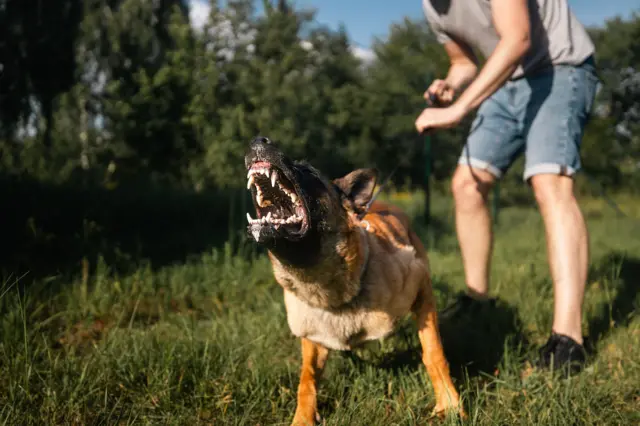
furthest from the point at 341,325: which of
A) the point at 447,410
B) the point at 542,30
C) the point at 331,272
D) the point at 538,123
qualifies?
the point at 542,30

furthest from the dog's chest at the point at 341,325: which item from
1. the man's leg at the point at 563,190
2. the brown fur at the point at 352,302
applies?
the man's leg at the point at 563,190

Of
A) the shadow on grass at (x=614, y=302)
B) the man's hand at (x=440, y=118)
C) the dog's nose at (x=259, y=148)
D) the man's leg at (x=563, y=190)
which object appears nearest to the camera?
the dog's nose at (x=259, y=148)

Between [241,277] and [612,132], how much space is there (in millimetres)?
13927

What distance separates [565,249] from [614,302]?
1.26 metres

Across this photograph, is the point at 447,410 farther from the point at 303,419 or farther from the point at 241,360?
the point at 241,360

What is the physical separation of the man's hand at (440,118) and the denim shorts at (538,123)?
0.63 meters

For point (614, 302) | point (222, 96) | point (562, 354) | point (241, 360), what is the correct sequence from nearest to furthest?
point (241, 360)
point (562, 354)
point (614, 302)
point (222, 96)

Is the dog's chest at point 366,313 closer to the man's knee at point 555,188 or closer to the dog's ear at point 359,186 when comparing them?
the dog's ear at point 359,186

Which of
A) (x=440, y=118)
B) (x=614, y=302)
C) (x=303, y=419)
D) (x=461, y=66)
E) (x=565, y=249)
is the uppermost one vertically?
(x=461, y=66)

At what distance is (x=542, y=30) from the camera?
3.10 meters

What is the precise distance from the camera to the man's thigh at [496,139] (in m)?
3.32

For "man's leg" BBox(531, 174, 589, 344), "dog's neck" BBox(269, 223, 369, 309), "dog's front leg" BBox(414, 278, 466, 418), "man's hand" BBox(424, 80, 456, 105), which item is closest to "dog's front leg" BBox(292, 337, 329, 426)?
"dog's neck" BBox(269, 223, 369, 309)

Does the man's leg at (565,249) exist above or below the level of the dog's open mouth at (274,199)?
below

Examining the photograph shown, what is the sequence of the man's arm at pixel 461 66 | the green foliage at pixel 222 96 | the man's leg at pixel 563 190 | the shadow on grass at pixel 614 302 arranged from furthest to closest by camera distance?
the green foliage at pixel 222 96 → the man's arm at pixel 461 66 → the shadow on grass at pixel 614 302 → the man's leg at pixel 563 190
